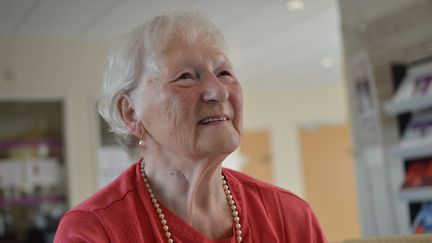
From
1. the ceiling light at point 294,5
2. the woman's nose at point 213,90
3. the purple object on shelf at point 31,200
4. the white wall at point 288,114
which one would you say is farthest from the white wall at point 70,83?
the woman's nose at point 213,90

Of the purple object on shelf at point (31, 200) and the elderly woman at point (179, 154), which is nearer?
the elderly woman at point (179, 154)

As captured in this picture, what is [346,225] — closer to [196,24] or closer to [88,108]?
[88,108]

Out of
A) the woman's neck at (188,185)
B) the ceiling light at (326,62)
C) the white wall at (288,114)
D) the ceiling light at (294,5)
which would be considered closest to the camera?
the woman's neck at (188,185)

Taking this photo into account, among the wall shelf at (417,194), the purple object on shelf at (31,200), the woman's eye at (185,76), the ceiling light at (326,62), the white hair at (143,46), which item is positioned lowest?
the purple object on shelf at (31,200)

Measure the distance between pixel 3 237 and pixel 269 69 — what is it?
3.56 meters

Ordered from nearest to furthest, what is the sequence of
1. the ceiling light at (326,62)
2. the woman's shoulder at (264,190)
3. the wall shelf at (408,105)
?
the woman's shoulder at (264,190)
the wall shelf at (408,105)
the ceiling light at (326,62)

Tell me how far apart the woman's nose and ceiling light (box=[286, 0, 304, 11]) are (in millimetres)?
3248

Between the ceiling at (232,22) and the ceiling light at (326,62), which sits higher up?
the ceiling at (232,22)

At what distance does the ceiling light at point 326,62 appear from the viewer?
6494mm

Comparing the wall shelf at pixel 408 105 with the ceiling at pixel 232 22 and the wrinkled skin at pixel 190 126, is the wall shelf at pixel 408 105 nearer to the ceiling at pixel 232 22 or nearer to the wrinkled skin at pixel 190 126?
the ceiling at pixel 232 22

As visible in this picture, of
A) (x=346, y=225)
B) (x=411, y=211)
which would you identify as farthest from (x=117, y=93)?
(x=346, y=225)

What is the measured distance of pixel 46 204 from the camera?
4.87 m

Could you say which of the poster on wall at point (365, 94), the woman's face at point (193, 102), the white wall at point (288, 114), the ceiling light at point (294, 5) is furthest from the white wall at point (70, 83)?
the woman's face at point (193, 102)

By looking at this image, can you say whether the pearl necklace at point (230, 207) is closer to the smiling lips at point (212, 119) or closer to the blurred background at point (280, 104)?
the smiling lips at point (212, 119)
